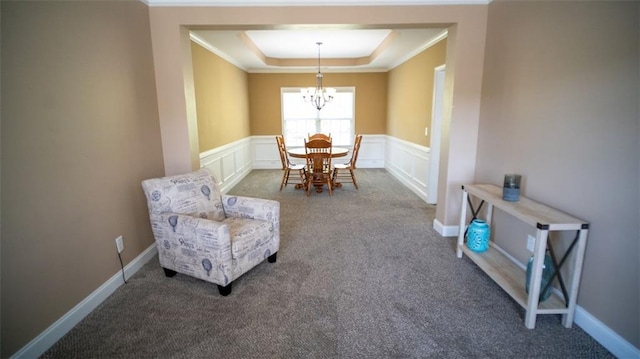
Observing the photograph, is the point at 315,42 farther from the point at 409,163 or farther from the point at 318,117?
the point at 409,163

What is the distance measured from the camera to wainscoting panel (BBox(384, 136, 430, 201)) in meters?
4.94

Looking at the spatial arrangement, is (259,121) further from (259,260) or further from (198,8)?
(259,260)

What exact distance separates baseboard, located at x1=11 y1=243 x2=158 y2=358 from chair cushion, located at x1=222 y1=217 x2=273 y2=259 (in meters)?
0.84

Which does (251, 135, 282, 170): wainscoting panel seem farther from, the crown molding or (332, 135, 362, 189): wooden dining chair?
the crown molding

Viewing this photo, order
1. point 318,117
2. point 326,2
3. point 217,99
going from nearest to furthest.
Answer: point 326,2, point 217,99, point 318,117

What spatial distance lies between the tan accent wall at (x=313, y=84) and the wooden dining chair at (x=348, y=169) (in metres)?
1.40

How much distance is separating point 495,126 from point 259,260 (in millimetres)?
2379

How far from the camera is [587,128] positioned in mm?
1854

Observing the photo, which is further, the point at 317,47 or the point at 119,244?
the point at 317,47

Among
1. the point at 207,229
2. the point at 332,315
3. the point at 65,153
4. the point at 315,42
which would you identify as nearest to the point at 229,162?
the point at 315,42

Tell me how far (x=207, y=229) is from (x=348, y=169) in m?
3.88

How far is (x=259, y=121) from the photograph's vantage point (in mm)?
7441

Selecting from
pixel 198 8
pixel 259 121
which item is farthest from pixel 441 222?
pixel 259 121

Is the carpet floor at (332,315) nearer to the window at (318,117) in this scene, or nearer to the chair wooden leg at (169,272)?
the chair wooden leg at (169,272)
